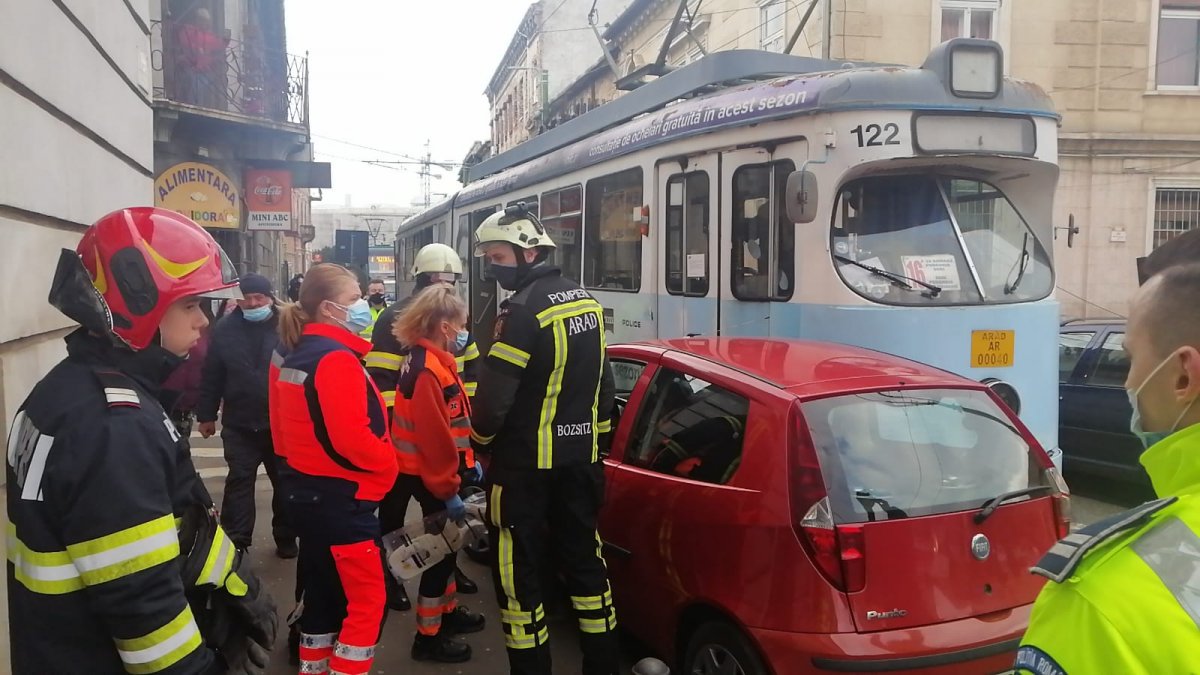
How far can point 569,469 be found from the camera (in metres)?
3.75

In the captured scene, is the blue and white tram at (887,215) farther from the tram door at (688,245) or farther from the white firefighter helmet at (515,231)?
the white firefighter helmet at (515,231)

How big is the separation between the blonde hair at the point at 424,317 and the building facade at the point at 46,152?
1484mm

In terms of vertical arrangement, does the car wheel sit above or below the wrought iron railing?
below

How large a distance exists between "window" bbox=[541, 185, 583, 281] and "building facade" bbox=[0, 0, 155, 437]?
481 centimetres

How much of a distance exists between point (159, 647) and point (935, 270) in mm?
5622

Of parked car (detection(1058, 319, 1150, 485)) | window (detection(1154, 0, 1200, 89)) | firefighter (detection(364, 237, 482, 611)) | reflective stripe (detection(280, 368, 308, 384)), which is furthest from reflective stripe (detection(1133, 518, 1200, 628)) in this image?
window (detection(1154, 0, 1200, 89))

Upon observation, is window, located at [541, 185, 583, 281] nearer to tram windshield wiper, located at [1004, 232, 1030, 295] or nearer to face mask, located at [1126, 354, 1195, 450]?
tram windshield wiper, located at [1004, 232, 1030, 295]

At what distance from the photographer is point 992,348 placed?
6238 mm

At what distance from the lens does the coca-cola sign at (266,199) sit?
667 inches

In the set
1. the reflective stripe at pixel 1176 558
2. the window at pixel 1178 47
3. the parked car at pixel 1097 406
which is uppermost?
the window at pixel 1178 47

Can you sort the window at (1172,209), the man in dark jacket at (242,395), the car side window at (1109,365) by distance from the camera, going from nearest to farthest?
the man in dark jacket at (242,395) < the car side window at (1109,365) < the window at (1172,209)

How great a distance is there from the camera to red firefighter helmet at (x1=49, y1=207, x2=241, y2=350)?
2.00 meters

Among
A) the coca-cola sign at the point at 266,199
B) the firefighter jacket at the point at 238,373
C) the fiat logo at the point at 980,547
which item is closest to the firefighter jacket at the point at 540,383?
the fiat logo at the point at 980,547

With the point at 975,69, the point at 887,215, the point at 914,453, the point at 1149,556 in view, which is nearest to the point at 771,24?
the point at 975,69
